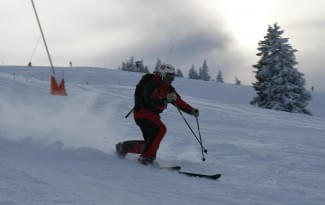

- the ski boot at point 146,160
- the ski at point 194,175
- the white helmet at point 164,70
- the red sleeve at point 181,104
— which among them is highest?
the white helmet at point 164,70

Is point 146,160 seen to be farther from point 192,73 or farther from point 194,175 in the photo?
point 192,73

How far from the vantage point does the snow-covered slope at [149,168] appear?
434 cm

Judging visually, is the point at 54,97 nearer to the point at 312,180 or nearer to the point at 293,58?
the point at 312,180

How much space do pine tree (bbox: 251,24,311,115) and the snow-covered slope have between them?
2091 cm

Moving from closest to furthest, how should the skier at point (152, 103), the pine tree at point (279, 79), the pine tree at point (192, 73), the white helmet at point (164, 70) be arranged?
the skier at point (152, 103)
the white helmet at point (164, 70)
the pine tree at point (279, 79)
the pine tree at point (192, 73)

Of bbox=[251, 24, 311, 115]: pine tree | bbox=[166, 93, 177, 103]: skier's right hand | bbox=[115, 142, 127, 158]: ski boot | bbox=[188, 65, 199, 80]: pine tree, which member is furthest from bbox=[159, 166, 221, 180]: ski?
bbox=[188, 65, 199, 80]: pine tree

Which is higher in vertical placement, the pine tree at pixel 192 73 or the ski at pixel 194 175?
the pine tree at pixel 192 73

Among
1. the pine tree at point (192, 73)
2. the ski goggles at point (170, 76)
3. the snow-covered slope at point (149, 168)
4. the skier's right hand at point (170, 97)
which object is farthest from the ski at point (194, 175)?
the pine tree at point (192, 73)

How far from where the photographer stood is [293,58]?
3572cm

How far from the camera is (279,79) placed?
34.9m

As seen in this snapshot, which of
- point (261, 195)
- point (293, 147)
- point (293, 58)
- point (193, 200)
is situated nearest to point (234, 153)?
point (293, 147)

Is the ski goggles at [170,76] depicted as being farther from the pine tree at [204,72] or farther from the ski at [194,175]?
the pine tree at [204,72]

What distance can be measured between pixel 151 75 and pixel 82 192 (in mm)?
3166

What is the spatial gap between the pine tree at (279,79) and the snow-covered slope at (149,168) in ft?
68.6
